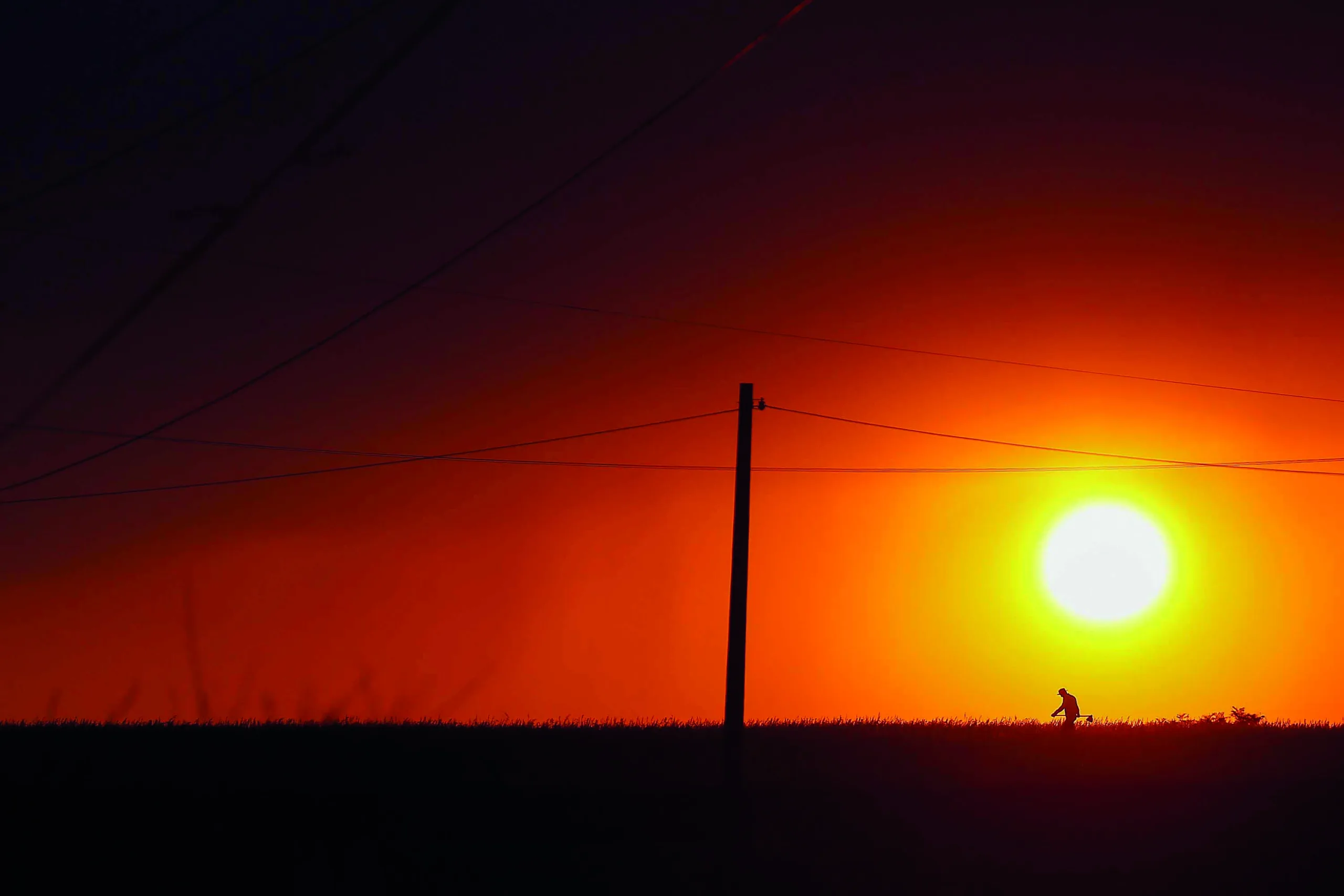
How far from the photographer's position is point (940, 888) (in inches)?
706

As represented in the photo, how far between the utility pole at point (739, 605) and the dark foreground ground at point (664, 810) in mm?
819

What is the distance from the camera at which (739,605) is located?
65.8ft

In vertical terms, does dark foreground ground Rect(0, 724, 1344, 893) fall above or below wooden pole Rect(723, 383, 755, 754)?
below

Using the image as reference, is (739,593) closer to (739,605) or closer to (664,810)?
(739,605)

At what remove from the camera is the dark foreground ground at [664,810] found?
18469 millimetres

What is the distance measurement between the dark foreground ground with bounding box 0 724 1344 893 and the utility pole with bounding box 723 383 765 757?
82 centimetres

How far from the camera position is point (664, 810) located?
2228 centimetres

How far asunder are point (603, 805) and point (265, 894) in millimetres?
6862

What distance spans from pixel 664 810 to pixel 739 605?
4672 millimetres

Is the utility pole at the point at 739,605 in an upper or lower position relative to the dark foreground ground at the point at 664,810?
upper

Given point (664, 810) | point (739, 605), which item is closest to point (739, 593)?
point (739, 605)

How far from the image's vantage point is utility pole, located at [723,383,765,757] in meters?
19.8

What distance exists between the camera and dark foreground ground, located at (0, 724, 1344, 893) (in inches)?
727

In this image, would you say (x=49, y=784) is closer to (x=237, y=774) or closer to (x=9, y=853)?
(x=237, y=774)
